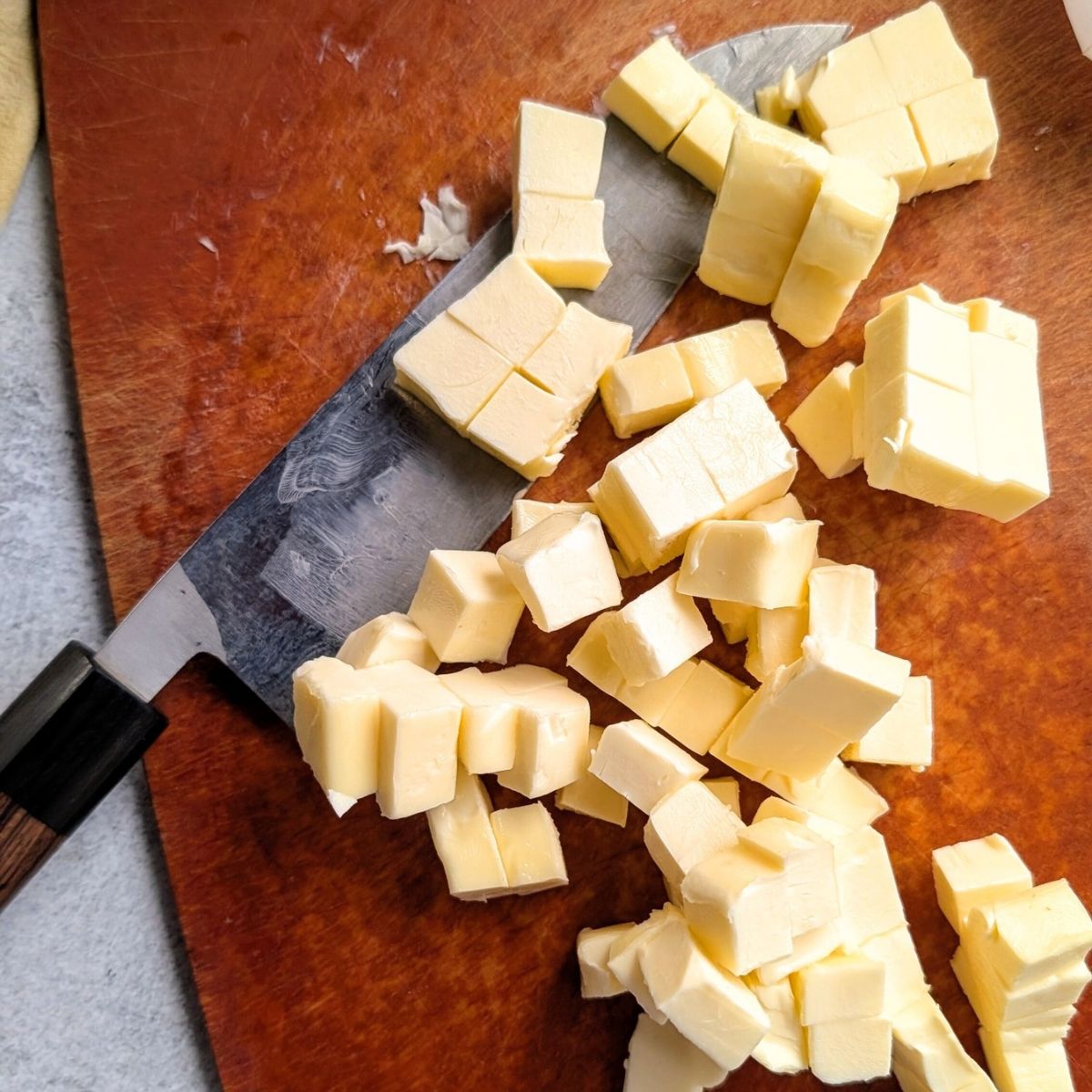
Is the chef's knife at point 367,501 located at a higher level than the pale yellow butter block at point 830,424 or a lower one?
higher

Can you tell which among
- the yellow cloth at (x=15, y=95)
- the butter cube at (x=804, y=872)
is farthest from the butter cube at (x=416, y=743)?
the yellow cloth at (x=15, y=95)

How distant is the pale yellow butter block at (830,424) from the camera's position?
227 centimetres

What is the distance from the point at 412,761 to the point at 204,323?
1154 millimetres

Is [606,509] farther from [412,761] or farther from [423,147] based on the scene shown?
[423,147]

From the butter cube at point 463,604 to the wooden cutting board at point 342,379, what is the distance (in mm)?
209

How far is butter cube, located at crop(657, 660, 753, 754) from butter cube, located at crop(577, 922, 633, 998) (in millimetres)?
483

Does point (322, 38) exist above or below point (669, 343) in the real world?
above

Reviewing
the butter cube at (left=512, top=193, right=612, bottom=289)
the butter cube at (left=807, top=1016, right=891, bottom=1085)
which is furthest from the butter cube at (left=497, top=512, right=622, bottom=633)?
the butter cube at (left=807, top=1016, right=891, bottom=1085)

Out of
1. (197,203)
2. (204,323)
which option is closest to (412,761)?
(204,323)

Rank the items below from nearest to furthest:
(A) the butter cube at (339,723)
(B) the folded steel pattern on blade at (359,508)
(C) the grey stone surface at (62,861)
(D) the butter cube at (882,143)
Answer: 1. (A) the butter cube at (339,723)
2. (B) the folded steel pattern on blade at (359,508)
3. (D) the butter cube at (882,143)
4. (C) the grey stone surface at (62,861)

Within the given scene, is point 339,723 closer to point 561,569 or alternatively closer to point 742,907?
point 561,569

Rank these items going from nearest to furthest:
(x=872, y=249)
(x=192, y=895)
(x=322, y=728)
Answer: (x=322, y=728), (x=872, y=249), (x=192, y=895)

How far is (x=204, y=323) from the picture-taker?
2320 millimetres

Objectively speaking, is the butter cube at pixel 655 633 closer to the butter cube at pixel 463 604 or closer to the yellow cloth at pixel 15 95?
the butter cube at pixel 463 604
